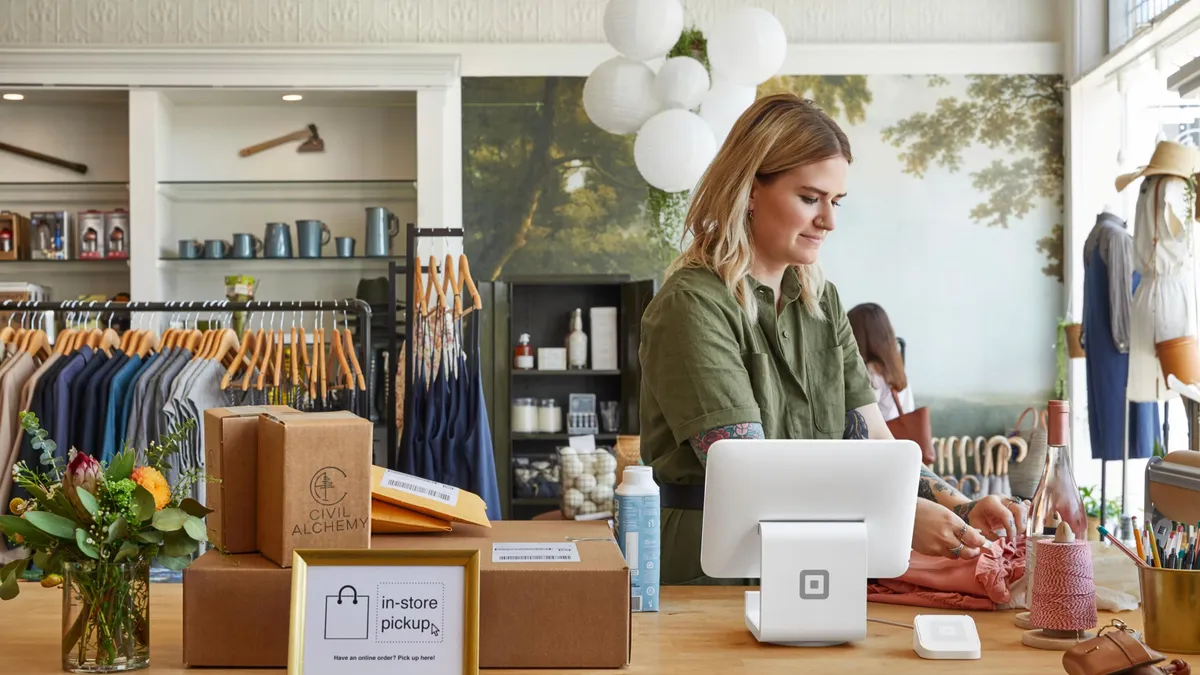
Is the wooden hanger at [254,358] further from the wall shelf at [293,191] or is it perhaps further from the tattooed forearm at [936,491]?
the tattooed forearm at [936,491]

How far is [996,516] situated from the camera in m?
1.97

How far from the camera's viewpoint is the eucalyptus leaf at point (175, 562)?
1525mm

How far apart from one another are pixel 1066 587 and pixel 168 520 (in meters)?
1.22

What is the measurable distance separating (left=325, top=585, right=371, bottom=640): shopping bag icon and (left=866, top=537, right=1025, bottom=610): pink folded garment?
0.89 meters

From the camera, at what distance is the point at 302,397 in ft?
13.5

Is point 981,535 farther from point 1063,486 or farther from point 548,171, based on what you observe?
point 548,171

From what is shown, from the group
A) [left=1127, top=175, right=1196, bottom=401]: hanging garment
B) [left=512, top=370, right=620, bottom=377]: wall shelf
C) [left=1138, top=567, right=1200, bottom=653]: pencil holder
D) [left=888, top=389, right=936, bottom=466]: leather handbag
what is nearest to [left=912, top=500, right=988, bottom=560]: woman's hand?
[left=1138, top=567, right=1200, bottom=653]: pencil holder

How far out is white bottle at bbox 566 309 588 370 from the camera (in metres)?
5.73

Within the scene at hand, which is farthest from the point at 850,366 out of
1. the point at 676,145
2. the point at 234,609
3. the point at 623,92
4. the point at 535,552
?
the point at 623,92

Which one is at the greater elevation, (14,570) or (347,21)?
(347,21)

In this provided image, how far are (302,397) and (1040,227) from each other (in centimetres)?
379

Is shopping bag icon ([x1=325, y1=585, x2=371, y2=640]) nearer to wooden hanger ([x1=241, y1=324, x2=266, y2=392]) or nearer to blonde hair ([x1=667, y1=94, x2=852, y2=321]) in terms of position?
blonde hair ([x1=667, y1=94, x2=852, y2=321])

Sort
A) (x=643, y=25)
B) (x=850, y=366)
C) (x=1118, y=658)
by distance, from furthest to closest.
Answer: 1. (x=643, y=25)
2. (x=850, y=366)
3. (x=1118, y=658)

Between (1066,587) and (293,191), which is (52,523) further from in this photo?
(293,191)
